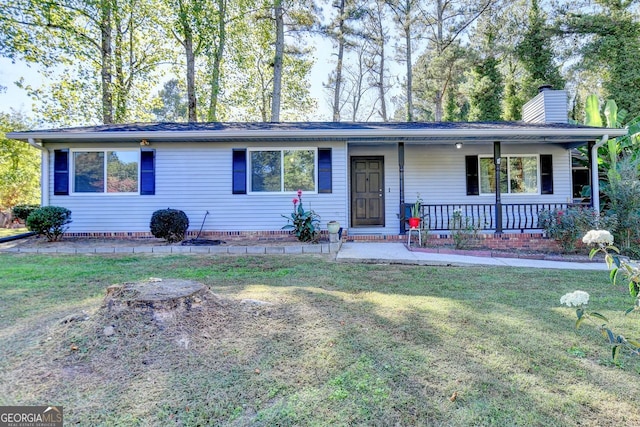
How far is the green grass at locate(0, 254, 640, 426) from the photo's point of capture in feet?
6.02

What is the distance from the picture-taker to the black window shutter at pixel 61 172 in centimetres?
805

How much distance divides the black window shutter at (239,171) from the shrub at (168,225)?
1.49 m

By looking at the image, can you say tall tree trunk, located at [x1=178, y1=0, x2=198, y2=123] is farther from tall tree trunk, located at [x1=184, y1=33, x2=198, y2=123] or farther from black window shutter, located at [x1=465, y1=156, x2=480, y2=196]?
black window shutter, located at [x1=465, y1=156, x2=480, y2=196]

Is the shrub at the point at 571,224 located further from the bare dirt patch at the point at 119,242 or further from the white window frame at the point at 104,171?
the white window frame at the point at 104,171

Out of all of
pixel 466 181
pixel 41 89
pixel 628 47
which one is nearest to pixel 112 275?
pixel 466 181

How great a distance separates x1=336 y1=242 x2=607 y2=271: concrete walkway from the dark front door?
8.43 feet

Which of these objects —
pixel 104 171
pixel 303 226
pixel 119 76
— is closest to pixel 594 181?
pixel 303 226

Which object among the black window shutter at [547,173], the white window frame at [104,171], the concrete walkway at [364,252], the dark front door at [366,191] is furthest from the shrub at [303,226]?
the black window shutter at [547,173]

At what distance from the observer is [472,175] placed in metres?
9.29

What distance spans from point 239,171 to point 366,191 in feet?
11.7

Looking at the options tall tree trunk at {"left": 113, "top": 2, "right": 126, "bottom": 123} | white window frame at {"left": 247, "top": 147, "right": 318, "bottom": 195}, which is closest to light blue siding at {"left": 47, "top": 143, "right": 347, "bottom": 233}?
white window frame at {"left": 247, "top": 147, "right": 318, "bottom": 195}

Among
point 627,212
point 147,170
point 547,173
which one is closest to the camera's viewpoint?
point 627,212

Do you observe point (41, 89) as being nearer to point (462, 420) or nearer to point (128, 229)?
point (128, 229)

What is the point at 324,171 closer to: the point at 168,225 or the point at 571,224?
the point at 168,225
